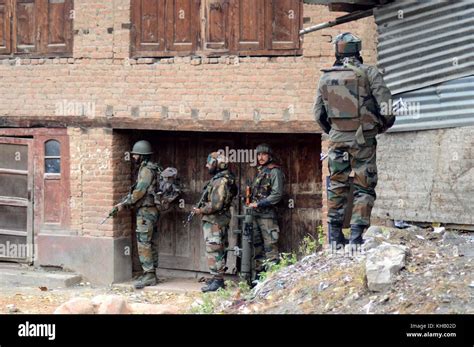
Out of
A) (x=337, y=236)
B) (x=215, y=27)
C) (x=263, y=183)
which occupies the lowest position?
(x=337, y=236)

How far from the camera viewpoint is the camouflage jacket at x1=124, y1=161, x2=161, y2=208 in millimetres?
12875

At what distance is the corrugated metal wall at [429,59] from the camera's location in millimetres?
9289

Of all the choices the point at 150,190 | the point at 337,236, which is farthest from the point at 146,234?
the point at 337,236

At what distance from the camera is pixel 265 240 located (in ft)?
40.9

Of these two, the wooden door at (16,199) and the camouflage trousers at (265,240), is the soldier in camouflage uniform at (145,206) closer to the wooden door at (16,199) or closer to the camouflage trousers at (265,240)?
the camouflage trousers at (265,240)

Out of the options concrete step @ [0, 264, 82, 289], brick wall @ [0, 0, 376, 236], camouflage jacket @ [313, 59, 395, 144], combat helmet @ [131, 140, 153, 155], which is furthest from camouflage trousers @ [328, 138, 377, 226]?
concrete step @ [0, 264, 82, 289]

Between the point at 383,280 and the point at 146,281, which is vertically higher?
the point at 383,280

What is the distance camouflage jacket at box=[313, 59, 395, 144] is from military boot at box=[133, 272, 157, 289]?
5038 mm

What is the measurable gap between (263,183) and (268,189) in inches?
4.0

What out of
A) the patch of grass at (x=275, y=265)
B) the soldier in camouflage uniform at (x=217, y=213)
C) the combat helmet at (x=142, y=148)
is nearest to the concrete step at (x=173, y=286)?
the soldier in camouflage uniform at (x=217, y=213)

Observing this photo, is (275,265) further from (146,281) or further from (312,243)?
(146,281)

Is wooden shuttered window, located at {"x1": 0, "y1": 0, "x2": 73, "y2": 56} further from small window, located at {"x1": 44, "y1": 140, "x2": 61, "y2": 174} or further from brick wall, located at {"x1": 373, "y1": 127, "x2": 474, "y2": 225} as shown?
brick wall, located at {"x1": 373, "y1": 127, "x2": 474, "y2": 225}

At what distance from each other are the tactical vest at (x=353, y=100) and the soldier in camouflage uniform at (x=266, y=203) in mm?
3399
